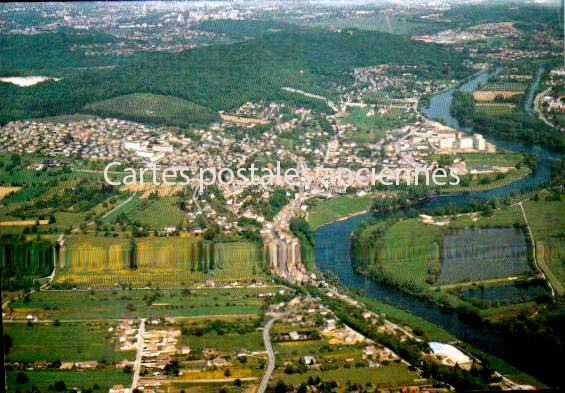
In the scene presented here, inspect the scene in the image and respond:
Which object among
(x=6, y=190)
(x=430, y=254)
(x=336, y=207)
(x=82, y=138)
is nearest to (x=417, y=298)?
(x=430, y=254)

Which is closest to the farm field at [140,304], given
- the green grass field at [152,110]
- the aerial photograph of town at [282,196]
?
the aerial photograph of town at [282,196]

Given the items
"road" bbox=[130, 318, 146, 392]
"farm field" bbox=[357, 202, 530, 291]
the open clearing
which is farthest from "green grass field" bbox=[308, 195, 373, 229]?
the open clearing

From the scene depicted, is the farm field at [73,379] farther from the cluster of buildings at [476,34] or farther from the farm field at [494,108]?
the cluster of buildings at [476,34]

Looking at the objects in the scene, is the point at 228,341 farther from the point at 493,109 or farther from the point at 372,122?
the point at 493,109

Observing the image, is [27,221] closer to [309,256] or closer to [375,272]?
[309,256]

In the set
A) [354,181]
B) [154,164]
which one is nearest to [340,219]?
[354,181]
